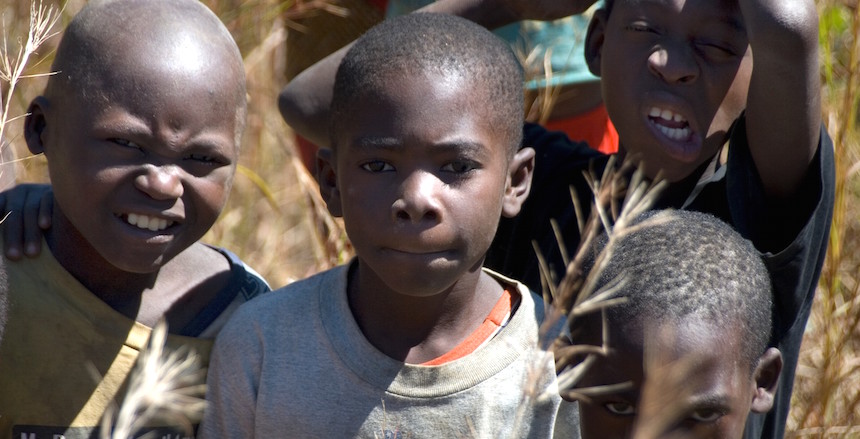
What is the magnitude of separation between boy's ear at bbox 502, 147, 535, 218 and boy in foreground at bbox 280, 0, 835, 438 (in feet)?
0.51

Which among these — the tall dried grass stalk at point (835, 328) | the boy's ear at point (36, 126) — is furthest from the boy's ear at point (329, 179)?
the tall dried grass stalk at point (835, 328)

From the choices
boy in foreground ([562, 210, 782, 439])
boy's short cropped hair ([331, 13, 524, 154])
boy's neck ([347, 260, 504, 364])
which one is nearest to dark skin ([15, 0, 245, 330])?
boy's short cropped hair ([331, 13, 524, 154])

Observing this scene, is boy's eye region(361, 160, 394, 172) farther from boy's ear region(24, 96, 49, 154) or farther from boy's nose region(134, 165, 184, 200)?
boy's ear region(24, 96, 49, 154)

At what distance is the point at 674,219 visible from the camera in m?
2.06

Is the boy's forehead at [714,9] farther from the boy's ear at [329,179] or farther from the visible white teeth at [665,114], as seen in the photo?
the boy's ear at [329,179]

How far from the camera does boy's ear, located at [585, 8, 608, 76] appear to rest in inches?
104

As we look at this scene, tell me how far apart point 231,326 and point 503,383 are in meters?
0.61

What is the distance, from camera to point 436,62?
7.19 ft

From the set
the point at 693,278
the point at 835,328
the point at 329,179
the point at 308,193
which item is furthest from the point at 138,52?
the point at 835,328

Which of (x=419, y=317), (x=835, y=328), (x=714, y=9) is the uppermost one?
(x=714, y=9)

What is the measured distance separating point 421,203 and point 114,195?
66 cm

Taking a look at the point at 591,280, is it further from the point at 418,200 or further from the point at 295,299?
the point at 295,299

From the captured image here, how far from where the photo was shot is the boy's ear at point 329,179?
Answer: 233 cm

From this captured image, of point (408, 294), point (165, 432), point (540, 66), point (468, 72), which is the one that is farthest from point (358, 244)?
point (540, 66)
